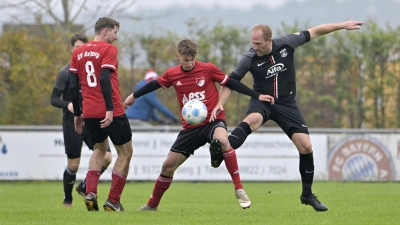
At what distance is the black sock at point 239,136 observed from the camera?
9656mm

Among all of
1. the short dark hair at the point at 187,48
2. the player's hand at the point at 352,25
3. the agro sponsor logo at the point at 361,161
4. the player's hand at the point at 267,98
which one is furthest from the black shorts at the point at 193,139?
the agro sponsor logo at the point at 361,161

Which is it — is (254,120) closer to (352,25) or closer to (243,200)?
(243,200)

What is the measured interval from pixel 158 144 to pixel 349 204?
8051 millimetres

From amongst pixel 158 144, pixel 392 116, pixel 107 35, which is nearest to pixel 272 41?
pixel 107 35

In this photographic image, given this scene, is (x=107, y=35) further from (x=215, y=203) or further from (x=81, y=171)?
(x=81, y=171)

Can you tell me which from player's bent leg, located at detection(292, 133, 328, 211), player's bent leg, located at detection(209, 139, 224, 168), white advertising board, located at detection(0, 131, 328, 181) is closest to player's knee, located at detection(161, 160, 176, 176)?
player's bent leg, located at detection(209, 139, 224, 168)

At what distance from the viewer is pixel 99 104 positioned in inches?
368

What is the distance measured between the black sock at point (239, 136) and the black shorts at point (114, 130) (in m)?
1.20

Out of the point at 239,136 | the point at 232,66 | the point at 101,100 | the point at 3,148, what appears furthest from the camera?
the point at 232,66

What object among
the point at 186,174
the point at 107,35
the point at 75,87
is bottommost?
the point at 186,174

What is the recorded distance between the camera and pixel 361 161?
60.7 ft

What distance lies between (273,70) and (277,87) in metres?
0.21

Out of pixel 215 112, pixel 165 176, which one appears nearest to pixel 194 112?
pixel 215 112

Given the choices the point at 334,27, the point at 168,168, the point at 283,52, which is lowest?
the point at 168,168
